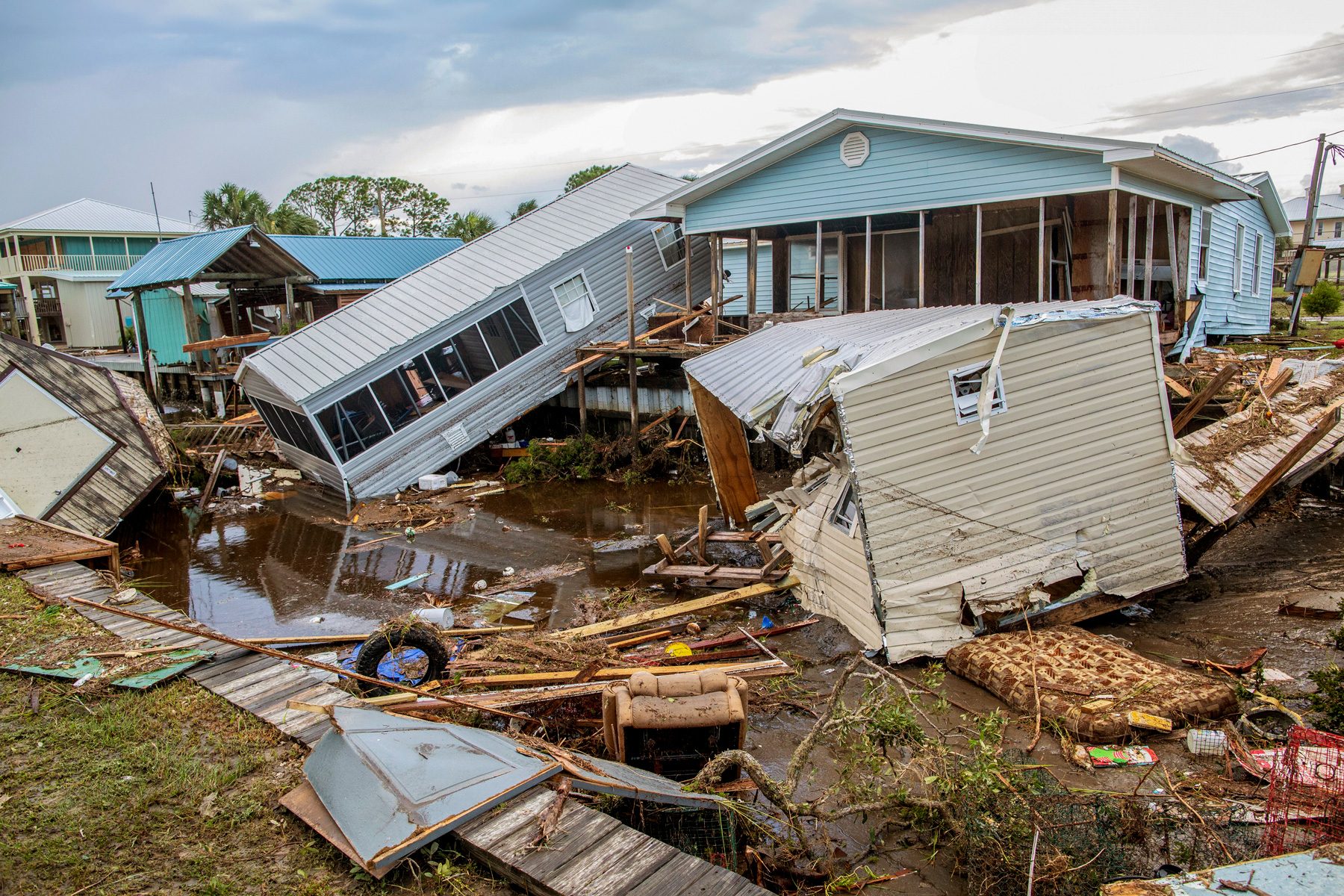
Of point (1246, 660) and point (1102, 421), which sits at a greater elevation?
point (1102, 421)

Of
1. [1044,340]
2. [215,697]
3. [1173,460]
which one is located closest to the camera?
[215,697]

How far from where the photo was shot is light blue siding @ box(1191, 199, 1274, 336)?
20.1 m

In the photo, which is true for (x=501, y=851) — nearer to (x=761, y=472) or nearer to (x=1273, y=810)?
(x=1273, y=810)

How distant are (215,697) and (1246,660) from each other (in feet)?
31.3

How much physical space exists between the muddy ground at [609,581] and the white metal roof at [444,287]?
3110 mm

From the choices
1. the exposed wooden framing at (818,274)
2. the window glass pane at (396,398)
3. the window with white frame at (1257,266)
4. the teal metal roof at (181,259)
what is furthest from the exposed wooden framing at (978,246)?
the teal metal roof at (181,259)

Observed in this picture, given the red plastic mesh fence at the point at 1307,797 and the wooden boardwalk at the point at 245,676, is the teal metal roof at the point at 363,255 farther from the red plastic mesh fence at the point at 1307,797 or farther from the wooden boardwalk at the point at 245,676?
the red plastic mesh fence at the point at 1307,797

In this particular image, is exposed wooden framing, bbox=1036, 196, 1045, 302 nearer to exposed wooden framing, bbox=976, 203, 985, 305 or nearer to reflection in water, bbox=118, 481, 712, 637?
exposed wooden framing, bbox=976, 203, 985, 305

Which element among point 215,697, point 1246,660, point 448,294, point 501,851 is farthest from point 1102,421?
point 448,294

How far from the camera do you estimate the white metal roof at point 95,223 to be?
4455cm

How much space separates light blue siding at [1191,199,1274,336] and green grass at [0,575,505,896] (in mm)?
20004

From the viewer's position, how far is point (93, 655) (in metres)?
7.66

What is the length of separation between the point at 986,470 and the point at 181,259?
28.4 meters

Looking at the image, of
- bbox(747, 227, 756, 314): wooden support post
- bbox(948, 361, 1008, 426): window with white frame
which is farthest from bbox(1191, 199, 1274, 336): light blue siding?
bbox(948, 361, 1008, 426): window with white frame
